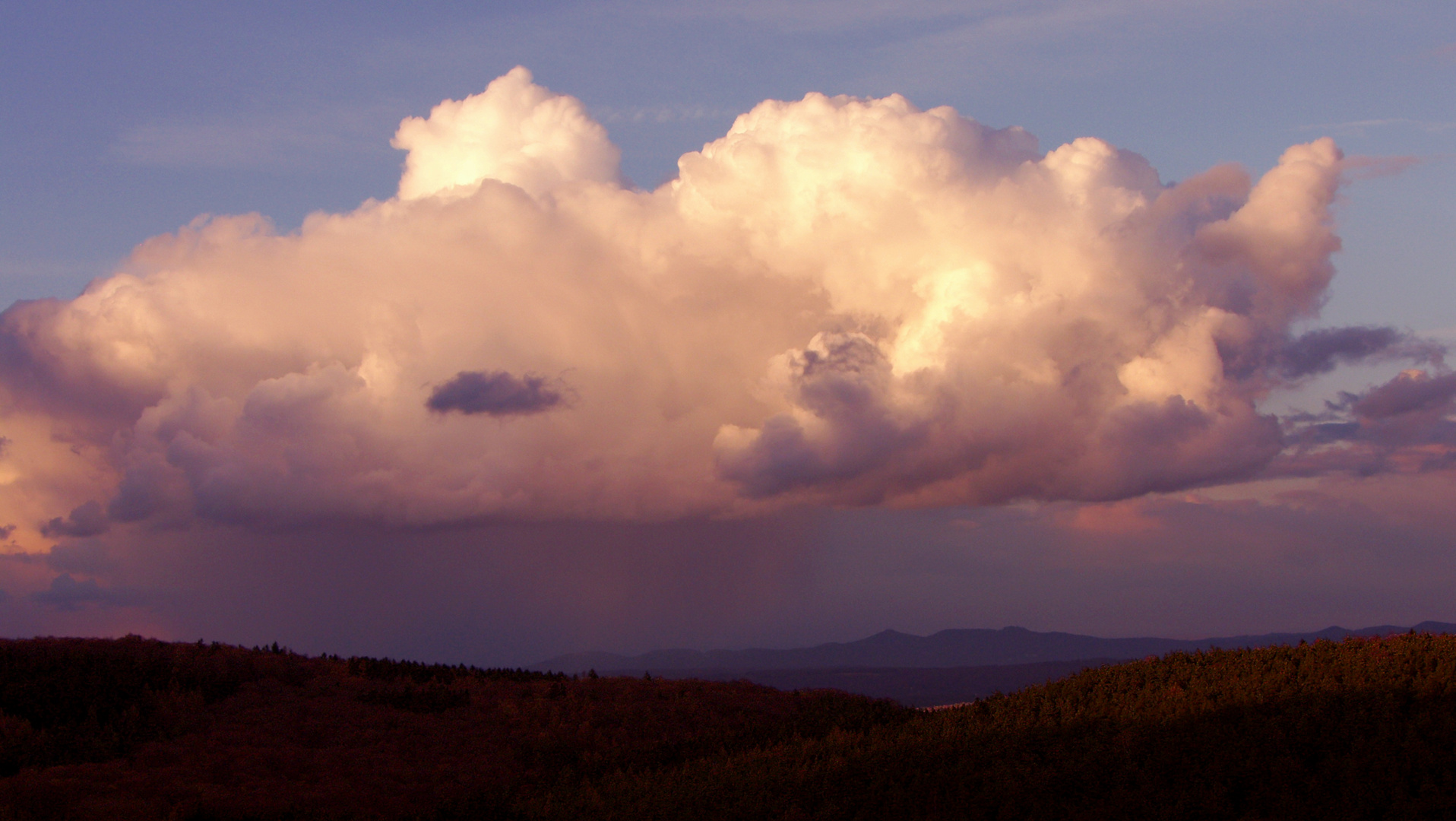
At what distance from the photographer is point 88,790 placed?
1970 centimetres

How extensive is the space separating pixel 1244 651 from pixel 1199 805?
12212mm

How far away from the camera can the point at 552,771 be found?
23.3 m

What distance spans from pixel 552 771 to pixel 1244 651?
55.4ft

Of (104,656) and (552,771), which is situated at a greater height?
(104,656)

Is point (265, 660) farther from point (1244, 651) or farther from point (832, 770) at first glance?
point (1244, 651)

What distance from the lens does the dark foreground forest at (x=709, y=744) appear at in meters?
17.0

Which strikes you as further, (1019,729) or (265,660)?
(265,660)

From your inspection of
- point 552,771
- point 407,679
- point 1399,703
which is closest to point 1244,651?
point 1399,703

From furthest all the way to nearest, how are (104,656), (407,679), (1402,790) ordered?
(407,679) < (104,656) < (1402,790)

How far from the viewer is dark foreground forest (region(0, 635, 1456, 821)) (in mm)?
16953

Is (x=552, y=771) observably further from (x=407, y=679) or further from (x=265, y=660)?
(x=265, y=660)

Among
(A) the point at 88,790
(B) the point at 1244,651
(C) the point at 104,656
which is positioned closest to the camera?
(A) the point at 88,790

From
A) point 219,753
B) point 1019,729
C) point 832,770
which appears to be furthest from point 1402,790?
point 219,753

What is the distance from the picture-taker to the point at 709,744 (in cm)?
2503
